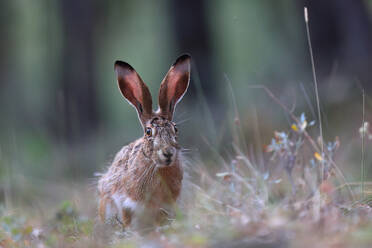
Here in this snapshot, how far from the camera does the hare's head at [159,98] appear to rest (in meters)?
4.71

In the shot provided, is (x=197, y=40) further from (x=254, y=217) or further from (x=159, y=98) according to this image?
(x=254, y=217)

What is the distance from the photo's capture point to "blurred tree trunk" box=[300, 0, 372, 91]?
30.4ft

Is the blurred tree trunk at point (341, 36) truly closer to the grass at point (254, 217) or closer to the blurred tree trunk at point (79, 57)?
the grass at point (254, 217)

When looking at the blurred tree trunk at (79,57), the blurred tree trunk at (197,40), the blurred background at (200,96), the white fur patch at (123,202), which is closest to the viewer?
the white fur patch at (123,202)

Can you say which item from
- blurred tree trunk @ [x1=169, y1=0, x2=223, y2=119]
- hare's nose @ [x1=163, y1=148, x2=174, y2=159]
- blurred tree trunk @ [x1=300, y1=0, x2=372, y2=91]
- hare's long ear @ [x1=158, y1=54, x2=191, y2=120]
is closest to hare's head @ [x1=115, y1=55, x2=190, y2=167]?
hare's long ear @ [x1=158, y1=54, x2=191, y2=120]

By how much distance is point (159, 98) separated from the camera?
497cm

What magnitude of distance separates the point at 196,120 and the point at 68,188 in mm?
3428

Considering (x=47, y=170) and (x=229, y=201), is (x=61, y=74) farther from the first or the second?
(x=229, y=201)

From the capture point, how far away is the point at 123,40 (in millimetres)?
36750

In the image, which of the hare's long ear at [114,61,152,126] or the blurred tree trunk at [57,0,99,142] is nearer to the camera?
the hare's long ear at [114,61,152,126]

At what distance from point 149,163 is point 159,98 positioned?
63 centimetres

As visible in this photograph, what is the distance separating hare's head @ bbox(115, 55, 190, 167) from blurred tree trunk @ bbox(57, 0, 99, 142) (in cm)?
1037

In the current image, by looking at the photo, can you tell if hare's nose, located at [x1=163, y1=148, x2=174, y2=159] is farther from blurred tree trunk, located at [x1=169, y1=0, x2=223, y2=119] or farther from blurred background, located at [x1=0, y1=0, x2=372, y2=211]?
blurred tree trunk, located at [x1=169, y1=0, x2=223, y2=119]

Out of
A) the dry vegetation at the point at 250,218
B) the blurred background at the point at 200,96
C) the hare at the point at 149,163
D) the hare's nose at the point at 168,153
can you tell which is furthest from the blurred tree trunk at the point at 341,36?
the hare's nose at the point at 168,153
